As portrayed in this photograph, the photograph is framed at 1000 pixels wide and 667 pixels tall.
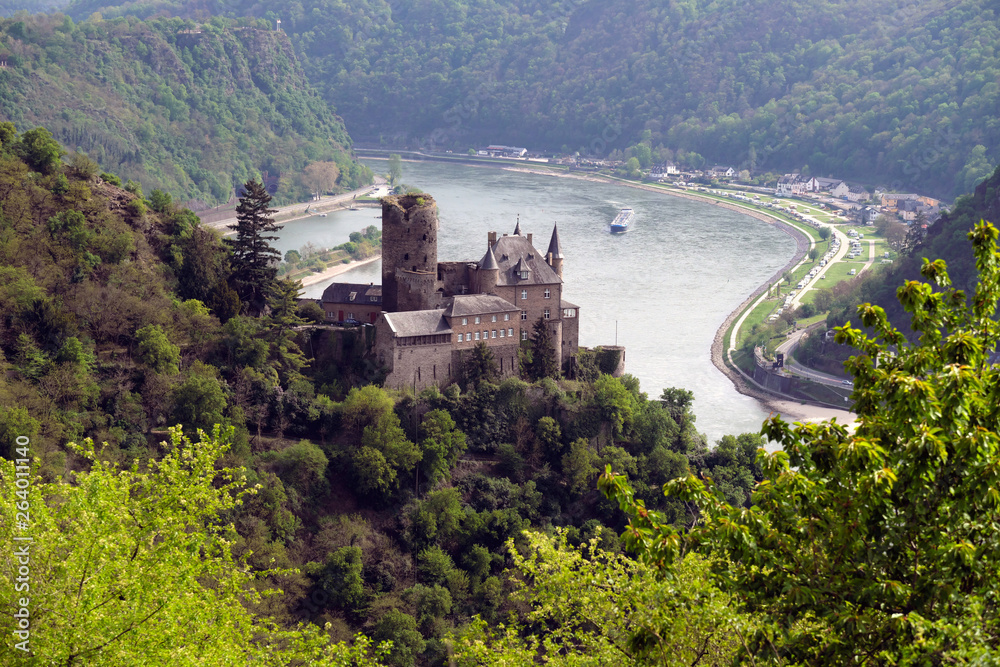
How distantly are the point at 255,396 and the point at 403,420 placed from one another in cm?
550

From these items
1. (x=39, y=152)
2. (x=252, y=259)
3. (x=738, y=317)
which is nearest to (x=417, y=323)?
(x=252, y=259)

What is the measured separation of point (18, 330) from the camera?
4081 cm

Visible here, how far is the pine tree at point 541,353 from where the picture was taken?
4638 cm

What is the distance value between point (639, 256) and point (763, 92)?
247 feet

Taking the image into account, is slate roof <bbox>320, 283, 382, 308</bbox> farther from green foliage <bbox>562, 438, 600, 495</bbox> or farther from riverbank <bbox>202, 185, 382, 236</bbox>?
riverbank <bbox>202, 185, 382, 236</bbox>

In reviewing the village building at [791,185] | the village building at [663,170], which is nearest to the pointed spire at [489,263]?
the village building at [791,185]

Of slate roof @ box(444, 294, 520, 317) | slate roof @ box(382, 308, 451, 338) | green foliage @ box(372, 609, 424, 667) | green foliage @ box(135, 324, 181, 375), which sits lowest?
green foliage @ box(372, 609, 424, 667)

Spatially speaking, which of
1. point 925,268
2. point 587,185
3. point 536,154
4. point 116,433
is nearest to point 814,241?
point 587,185

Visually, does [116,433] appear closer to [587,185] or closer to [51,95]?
[51,95]

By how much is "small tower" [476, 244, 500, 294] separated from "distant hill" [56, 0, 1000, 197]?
9563cm

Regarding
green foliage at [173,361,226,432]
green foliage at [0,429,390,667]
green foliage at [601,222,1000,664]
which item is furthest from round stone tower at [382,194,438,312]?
green foliage at [601,222,1000,664]

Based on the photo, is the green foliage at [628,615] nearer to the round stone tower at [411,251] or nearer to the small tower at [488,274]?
the round stone tower at [411,251]

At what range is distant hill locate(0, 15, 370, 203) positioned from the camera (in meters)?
120

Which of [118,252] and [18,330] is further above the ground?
[118,252]
